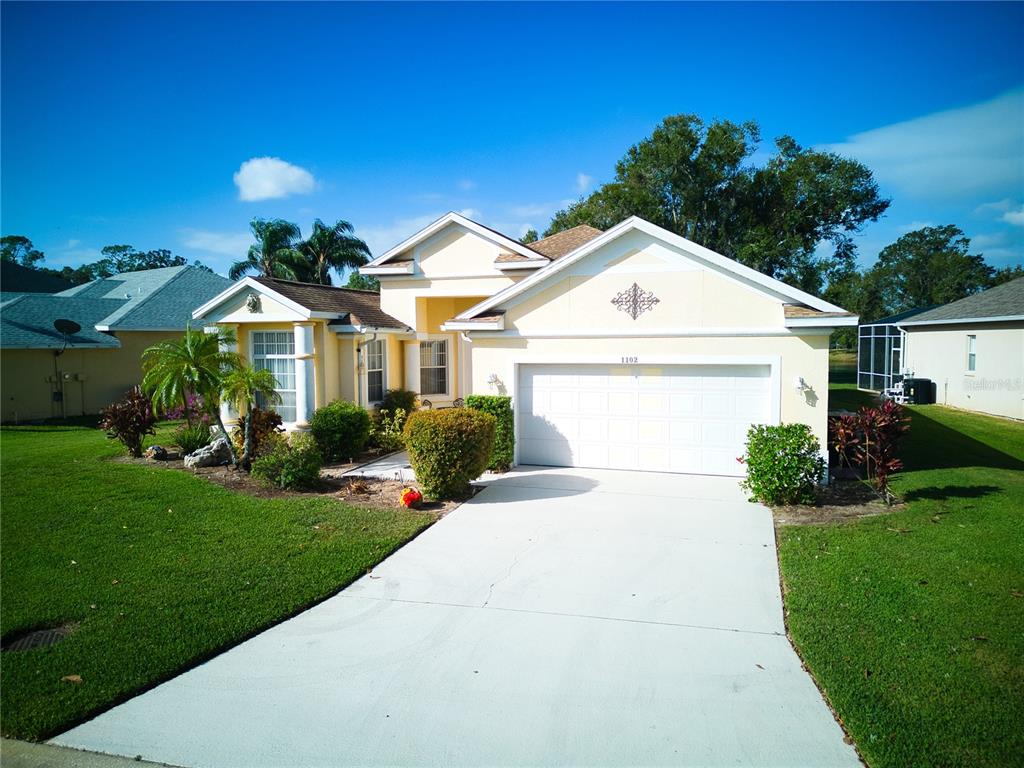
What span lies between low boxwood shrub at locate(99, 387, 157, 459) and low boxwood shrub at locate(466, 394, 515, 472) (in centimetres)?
768

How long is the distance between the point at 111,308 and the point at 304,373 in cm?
1562

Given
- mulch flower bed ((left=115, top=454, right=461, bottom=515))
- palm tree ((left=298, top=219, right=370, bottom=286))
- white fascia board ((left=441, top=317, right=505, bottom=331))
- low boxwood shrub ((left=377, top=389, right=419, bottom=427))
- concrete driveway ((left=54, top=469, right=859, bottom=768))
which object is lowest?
concrete driveway ((left=54, top=469, right=859, bottom=768))

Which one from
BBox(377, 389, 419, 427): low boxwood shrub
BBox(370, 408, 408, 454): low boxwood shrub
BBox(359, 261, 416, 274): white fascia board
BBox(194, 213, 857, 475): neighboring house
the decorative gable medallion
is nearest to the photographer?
BBox(194, 213, 857, 475): neighboring house

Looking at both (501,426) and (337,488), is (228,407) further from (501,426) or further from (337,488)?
(501,426)

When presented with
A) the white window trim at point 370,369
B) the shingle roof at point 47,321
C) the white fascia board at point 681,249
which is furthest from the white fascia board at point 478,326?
the shingle roof at point 47,321

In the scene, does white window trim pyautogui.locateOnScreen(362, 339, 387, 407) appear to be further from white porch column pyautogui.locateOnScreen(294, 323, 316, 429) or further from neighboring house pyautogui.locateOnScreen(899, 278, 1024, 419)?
neighboring house pyautogui.locateOnScreen(899, 278, 1024, 419)

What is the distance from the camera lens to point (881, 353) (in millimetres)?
28250

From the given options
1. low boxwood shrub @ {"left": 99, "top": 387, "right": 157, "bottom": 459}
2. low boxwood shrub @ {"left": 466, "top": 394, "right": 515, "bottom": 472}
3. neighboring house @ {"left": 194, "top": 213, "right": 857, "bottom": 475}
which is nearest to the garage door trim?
neighboring house @ {"left": 194, "top": 213, "right": 857, "bottom": 475}

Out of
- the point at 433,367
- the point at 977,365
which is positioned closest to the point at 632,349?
the point at 433,367

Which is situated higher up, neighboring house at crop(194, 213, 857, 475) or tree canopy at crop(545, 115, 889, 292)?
tree canopy at crop(545, 115, 889, 292)

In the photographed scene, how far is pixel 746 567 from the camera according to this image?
736 centimetres

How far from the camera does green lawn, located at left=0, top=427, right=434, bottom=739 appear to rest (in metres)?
4.92

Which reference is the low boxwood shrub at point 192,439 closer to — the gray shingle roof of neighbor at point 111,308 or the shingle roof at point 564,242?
the shingle roof at point 564,242

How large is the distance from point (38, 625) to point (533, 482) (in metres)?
7.58
